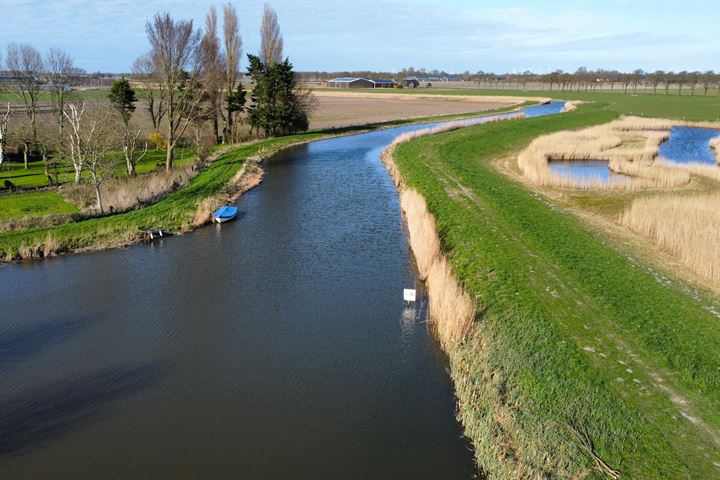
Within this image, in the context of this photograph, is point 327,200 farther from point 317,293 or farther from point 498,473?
point 498,473

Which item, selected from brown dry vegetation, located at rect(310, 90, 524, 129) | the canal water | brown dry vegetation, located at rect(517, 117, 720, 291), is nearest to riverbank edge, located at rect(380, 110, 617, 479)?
the canal water

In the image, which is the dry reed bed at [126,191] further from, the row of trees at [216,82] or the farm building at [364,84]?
the farm building at [364,84]

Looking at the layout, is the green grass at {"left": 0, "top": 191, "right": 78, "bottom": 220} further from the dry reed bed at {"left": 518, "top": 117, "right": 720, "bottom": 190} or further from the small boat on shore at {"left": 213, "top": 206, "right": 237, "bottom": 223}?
the dry reed bed at {"left": 518, "top": 117, "right": 720, "bottom": 190}

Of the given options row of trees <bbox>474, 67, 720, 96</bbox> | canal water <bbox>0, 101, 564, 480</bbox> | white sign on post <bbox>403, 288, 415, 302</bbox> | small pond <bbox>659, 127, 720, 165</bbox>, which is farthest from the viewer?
row of trees <bbox>474, 67, 720, 96</bbox>

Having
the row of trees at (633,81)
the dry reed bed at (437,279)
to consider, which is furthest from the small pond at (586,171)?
the row of trees at (633,81)

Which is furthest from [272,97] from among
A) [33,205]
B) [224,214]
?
[33,205]

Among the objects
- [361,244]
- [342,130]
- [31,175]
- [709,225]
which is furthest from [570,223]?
[342,130]

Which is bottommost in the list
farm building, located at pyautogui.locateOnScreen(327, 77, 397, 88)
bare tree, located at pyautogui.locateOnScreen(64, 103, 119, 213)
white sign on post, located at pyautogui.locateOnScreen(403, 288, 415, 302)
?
white sign on post, located at pyautogui.locateOnScreen(403, 288, 415, 302)
